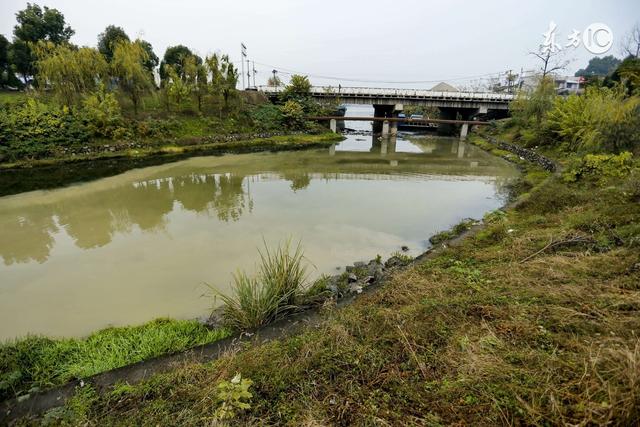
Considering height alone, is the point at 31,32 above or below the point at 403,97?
above

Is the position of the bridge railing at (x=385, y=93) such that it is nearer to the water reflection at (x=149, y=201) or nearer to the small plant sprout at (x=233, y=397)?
the water reflection at (x=149, y=201)

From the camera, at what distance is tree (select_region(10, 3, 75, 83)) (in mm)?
23625

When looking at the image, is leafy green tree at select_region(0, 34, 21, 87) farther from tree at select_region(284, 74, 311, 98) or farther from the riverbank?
tree at select_region(284, 74, 311, 98)

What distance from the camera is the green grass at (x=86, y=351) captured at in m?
3.45

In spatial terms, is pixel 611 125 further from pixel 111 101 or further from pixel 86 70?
pixel 86 70

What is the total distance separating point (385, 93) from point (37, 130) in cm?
2757

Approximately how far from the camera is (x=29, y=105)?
59.3 ft

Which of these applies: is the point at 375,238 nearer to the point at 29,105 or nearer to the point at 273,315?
the point at 273,315

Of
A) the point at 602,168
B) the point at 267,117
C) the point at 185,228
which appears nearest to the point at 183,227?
the point at 185,228

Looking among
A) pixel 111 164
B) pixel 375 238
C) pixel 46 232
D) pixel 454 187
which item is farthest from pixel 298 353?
pixel 111 164

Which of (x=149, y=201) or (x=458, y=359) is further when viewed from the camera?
(x=149, y=201)

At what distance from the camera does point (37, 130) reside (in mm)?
16766

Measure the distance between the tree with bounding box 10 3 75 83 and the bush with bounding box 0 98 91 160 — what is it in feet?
27.4

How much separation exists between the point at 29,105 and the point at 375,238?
71.8 ft
